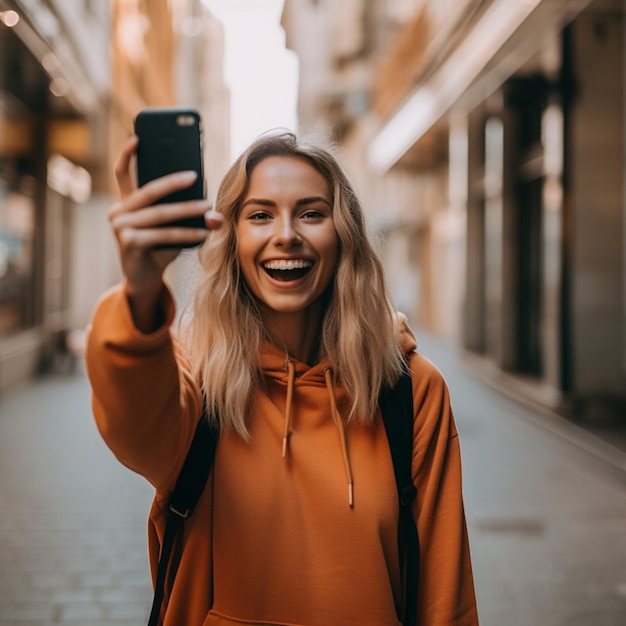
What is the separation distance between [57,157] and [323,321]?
14863 millimetres

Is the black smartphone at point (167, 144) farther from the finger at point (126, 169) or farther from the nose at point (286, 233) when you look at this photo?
the nose at point (286, 233)

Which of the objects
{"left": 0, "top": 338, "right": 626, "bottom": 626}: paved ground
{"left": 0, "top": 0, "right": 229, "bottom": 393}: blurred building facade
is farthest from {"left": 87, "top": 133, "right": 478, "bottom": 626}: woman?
{"left": 0, "top": 0, "right": 229, "bottom": 393}: blurred building facade

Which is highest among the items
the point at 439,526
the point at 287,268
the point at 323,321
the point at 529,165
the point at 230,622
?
the point at 529,165

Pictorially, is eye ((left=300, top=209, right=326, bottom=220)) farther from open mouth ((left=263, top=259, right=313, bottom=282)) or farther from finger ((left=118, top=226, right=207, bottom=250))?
finger ((left=118, top=226, right=207, bottom=250))

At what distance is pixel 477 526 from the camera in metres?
5.47

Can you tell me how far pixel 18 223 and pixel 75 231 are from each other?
4987mm

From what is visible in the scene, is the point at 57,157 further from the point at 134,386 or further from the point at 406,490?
the point at 134,386

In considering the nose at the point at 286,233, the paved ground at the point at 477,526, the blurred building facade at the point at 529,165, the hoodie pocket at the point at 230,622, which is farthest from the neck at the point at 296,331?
the paved ground at the point at 477,526

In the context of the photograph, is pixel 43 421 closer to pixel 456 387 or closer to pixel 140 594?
pixel 140 594

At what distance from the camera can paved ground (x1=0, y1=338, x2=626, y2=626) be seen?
418 cm

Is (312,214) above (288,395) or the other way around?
above

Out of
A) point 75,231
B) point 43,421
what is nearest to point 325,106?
point 75,231

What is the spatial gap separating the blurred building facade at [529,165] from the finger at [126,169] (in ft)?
2.98

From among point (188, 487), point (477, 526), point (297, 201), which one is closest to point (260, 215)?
point (297, 201)
